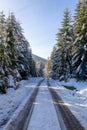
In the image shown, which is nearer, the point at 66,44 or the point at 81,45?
the point at 81,45

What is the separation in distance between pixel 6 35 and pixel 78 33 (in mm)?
11964

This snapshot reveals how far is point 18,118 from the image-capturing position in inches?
457

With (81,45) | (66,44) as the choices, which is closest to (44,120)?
(81,45)

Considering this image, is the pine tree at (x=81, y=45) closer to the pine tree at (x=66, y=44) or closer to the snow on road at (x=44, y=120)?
the pine tree at (x=66, y=44)

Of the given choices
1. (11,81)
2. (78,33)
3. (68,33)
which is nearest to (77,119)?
(11,81)

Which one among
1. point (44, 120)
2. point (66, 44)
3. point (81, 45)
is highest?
point (66, 44)

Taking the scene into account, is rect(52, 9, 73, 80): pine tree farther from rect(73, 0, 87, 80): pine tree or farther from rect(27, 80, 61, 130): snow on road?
rect(27, 80, 61, 130): snow on road

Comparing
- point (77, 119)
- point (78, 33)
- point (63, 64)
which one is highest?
point (78, 33)

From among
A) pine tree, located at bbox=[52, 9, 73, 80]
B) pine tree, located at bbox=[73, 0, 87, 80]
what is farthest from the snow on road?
pine tree, located at bbox=[52, 9, 73, 80]

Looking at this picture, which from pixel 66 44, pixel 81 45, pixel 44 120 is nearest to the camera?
pixel 44 120

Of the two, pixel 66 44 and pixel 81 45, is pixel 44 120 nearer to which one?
pixel 81 45

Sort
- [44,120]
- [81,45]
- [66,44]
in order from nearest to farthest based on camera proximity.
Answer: [44,120]
[81,45]
[66,44]

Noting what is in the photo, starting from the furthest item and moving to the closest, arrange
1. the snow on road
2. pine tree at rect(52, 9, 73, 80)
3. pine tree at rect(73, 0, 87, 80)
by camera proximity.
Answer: pine tree at rect(52, 9, 73, 80), pine tree at rect(73, 0, 87, 80), the snow on road

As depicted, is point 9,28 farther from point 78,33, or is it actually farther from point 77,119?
point 77,119
